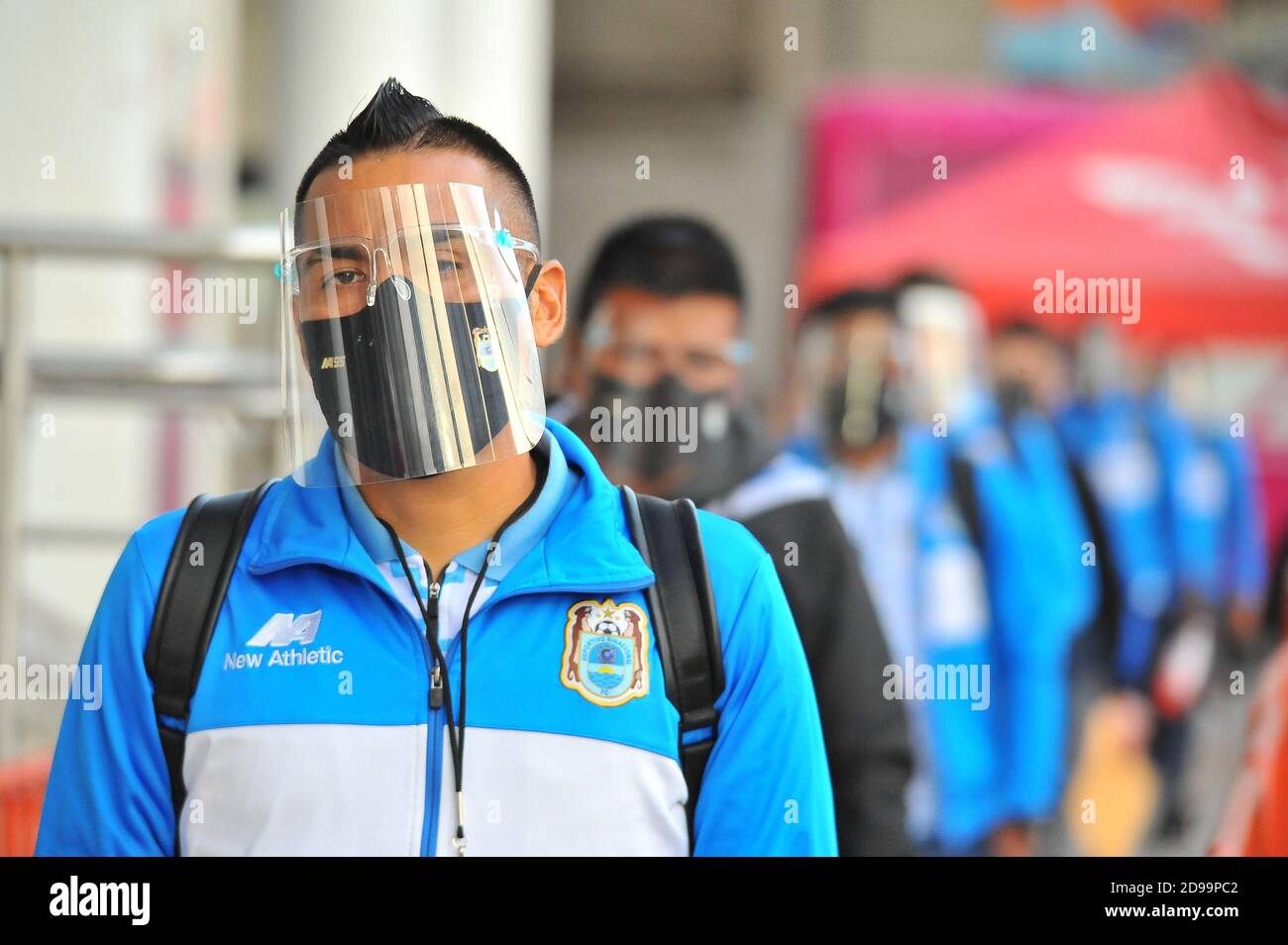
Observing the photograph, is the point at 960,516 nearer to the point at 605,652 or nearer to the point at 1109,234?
the point at 605,652

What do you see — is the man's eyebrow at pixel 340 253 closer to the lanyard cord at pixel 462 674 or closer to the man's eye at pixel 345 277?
the man's eye at pixel 345 277

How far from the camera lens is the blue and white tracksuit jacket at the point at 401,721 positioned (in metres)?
1.85

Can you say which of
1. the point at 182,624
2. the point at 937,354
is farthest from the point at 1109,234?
the point at 182,624

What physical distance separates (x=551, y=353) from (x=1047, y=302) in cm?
598

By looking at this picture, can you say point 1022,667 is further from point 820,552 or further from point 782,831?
point 782,831

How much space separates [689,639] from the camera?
6.15 ft

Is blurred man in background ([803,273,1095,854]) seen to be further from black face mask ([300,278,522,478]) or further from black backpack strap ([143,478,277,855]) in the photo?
black backpack strap ([143,478,277,855])

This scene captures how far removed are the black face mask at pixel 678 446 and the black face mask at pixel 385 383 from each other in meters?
0.54

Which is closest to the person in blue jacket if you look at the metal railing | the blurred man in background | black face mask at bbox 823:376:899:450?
the metal railing

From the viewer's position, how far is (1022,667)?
6.34 metres

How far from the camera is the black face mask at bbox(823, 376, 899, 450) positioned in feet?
15.8

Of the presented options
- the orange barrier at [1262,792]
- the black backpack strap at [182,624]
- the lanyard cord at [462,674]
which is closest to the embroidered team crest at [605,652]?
the lanyard cord at [462,674]

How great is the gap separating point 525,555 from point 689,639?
222 millimetres

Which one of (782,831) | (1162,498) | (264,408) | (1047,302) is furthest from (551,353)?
(1162,498)
